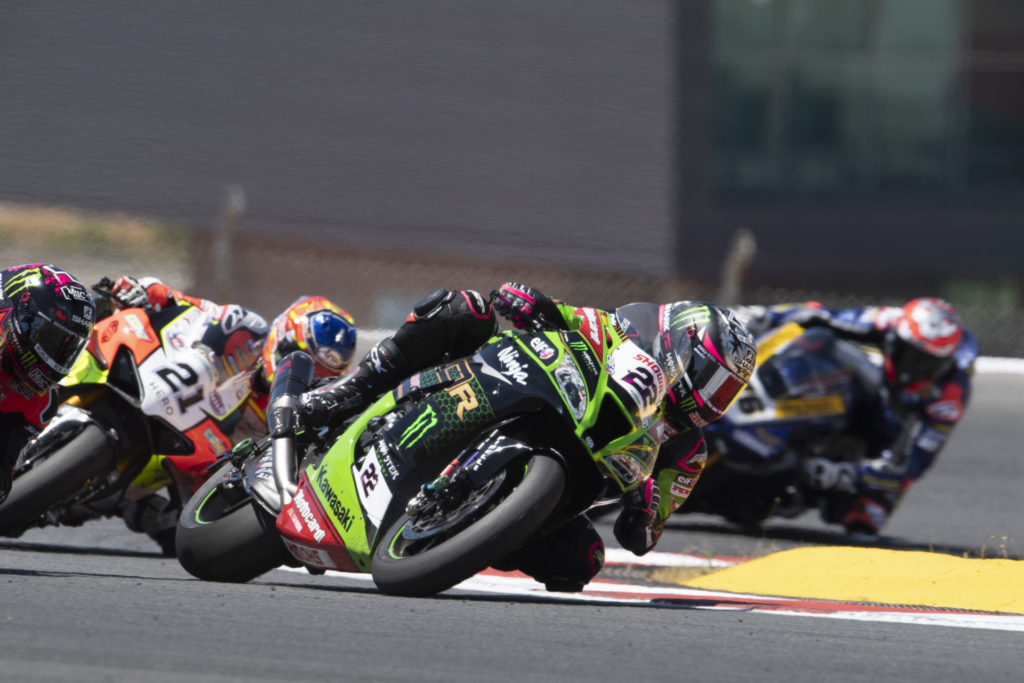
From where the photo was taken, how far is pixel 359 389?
6.00 metres

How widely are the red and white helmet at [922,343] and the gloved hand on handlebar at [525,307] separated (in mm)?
4180

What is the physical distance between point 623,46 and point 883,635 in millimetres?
16276

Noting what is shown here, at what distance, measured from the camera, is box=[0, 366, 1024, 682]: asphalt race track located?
3.99 m

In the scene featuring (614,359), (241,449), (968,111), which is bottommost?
(968,111)

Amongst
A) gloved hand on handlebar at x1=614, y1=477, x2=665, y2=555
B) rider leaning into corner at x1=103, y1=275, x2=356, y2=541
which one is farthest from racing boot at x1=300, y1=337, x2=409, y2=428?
rider leaning into corner at x1=103, y1=275, x2=356, y2=541

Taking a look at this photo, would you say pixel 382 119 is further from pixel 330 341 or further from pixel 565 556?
pixel 565 556

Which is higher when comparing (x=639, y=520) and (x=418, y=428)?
(x=418, y=428)

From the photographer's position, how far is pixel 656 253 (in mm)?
21422

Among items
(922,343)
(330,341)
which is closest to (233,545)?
(330,341)

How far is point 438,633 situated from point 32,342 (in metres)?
2.03

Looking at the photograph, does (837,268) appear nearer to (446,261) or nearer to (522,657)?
(446,261)

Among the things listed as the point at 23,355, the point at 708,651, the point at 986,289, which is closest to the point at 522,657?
the point at 708,651

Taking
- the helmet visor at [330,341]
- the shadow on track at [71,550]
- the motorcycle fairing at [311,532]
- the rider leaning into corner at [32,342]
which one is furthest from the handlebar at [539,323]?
the shadow on track at [71,550]

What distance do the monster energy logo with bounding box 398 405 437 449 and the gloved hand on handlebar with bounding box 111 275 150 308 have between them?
90.3 inches
